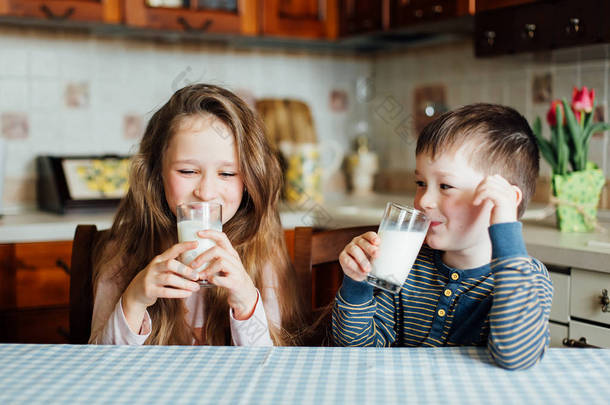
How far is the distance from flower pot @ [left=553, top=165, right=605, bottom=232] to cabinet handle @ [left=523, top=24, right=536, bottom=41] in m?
0.45

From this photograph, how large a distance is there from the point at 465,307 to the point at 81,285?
0.74m

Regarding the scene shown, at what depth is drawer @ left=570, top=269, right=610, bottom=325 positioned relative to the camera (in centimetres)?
159

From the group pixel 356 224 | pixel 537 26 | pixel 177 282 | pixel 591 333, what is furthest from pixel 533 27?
pixel 177 282

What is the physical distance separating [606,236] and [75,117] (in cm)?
198

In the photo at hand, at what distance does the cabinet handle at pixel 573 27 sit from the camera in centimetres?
189

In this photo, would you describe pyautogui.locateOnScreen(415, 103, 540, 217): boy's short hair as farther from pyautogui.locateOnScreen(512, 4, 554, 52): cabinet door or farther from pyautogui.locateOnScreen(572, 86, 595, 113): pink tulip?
pyautogui.locateOnScreen(512, 4, 554, 52): cabinet door

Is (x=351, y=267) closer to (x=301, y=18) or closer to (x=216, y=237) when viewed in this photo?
(x=216, y=237)

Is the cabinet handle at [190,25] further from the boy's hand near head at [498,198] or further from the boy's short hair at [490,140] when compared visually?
the boy's hand near head at [498,198]

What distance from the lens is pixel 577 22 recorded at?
1888mm

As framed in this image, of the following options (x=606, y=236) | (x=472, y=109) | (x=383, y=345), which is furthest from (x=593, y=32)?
(x=383, y=345)

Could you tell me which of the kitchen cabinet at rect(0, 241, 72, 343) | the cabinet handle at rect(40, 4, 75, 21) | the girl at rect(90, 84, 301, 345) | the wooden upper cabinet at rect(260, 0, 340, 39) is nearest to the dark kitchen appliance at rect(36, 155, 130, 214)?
the kitchen cabinet at rect(0, 241, 72, 343)

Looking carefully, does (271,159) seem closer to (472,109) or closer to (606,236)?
(472,109)

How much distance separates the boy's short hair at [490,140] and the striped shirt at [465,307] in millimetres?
177

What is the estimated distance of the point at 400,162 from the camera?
10.2 feet
